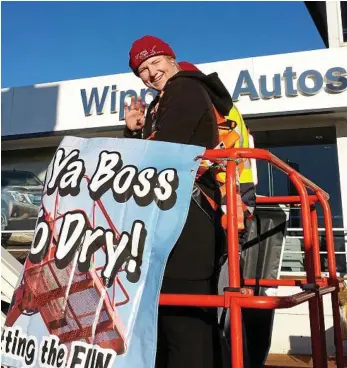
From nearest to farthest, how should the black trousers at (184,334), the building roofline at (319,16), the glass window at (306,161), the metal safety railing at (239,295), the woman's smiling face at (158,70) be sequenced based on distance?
the metal safety railing at (239,295) → the black trousers at (184,334) → the woman's smiling face at (158,70) → the glass window at (306,161) → the building roofline at (319,16)

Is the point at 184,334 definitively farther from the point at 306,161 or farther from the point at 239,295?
the point at 306,161

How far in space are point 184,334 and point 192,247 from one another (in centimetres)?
36

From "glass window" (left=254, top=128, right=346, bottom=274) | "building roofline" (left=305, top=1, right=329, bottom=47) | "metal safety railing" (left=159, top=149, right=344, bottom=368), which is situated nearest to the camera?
"metal safety railing" (left=159, top=149, right=344, bottom=368)

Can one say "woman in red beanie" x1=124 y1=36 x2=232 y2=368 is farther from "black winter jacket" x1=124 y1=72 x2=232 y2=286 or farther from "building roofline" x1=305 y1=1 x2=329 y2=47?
"building roofline" x1=305 y1=1 x2=329 y2=47

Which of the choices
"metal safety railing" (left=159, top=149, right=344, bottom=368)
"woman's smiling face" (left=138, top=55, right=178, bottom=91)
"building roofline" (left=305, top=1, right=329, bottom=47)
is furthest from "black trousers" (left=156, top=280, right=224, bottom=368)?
"building roofline" (left=305, top=1, right=329, bottom=47)

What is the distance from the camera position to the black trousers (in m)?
1.78

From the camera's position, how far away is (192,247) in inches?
70.2

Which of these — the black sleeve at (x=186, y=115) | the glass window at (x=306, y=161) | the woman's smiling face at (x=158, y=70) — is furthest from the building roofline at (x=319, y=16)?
the black sleeve at (x=186, y=115)

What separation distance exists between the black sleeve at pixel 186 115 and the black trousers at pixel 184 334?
591 millimetres

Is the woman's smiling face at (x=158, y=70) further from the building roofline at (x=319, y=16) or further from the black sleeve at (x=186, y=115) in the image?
the building roofline at (x=319, y=16)

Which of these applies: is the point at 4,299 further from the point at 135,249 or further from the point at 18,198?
the point at 18,198

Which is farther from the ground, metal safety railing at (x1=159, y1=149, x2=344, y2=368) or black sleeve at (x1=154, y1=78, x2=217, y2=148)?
black sleeve at (x1=154, y1=78, x2=217, y2=148)

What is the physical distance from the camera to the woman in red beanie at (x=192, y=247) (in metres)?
1.78

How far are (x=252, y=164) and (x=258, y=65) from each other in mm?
4816
